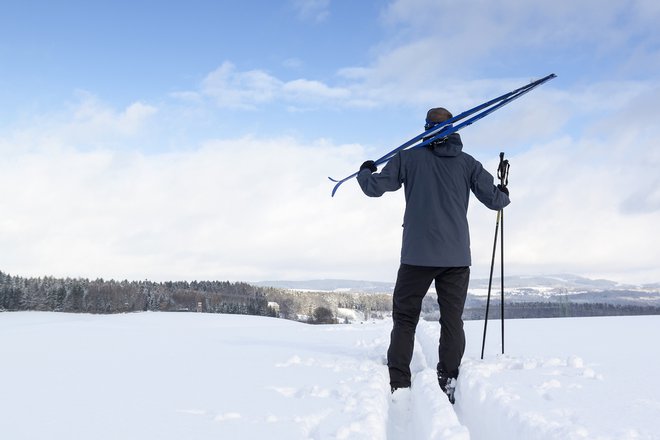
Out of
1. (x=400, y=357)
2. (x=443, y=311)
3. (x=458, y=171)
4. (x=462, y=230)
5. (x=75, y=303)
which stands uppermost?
(x=458, y=171)

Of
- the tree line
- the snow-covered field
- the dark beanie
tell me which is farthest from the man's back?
the tree line

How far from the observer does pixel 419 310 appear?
16.8 ft

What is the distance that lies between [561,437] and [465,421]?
1503 mm

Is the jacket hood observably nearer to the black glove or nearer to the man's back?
the man's back

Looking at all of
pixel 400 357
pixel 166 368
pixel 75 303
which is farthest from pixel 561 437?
pixel 75 303

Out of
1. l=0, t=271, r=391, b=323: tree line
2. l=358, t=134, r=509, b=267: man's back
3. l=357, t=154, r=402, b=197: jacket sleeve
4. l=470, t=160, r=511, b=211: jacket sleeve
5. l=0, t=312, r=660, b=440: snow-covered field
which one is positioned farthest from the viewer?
l=0, t=271, r=391, b=323: tree line

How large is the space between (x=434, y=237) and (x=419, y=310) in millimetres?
859

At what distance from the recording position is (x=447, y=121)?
16.6 feet

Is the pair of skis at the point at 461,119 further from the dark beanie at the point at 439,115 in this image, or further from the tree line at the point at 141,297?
the tree line at the point at 141,297

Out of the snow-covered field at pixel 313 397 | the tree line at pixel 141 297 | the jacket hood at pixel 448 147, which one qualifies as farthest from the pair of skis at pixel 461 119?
the tree line at pixel 141 297

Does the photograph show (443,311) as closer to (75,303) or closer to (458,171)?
(458,171)

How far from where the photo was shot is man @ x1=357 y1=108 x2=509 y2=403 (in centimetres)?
487

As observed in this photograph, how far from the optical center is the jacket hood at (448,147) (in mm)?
4965

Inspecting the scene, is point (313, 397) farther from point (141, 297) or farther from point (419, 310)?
point (141, 297)
